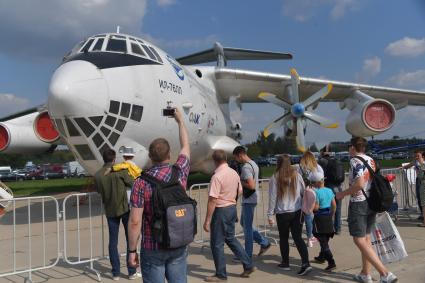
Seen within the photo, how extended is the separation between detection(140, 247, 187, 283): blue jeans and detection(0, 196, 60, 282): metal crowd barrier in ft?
9.55

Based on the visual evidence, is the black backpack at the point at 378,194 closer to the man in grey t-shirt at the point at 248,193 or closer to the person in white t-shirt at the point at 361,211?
the person in white t-shirt at the point at 361,211

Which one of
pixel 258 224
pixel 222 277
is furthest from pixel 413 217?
pixel 222 277

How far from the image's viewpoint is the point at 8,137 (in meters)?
16.3

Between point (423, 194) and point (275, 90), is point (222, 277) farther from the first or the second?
point (275, 90)

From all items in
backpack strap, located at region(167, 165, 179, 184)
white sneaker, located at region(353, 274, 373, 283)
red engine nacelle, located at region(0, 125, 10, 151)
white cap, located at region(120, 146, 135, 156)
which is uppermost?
red engine nacelle, located at region(0, 125, 10, 151)

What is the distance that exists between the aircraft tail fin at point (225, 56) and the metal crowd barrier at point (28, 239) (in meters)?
12.5

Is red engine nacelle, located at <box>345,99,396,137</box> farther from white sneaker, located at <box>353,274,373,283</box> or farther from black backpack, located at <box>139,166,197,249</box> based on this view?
black backpack, located at <box>139,166,197,249</box>

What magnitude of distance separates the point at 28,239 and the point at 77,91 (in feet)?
10.7

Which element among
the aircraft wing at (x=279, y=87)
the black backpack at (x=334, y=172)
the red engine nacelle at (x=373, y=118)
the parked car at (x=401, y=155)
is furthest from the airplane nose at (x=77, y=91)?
the parked car at (x=401, y=155)

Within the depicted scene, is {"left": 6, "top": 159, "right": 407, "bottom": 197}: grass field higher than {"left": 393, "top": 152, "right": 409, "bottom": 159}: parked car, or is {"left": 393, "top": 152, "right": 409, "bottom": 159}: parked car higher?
{"left": 393, "top": 152, "right": 409, "bottom": 159}: parked car

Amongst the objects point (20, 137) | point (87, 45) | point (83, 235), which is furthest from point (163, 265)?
point (20, 137)

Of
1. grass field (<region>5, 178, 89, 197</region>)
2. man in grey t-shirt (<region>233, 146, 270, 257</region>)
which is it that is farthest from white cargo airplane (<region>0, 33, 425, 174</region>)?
grass field (<region>5, 178, 89, 197</region>)

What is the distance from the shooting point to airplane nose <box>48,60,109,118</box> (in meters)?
7.63

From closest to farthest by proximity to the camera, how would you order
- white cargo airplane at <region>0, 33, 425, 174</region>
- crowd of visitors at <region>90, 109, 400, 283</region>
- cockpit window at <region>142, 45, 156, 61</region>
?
crowd of visitors at <region>90, 109, 400, 283</region> → white cargo airplane at <region>0, 33, 425, 174</region> → cockpit window at <region>142, 45, 156, 61</region>
